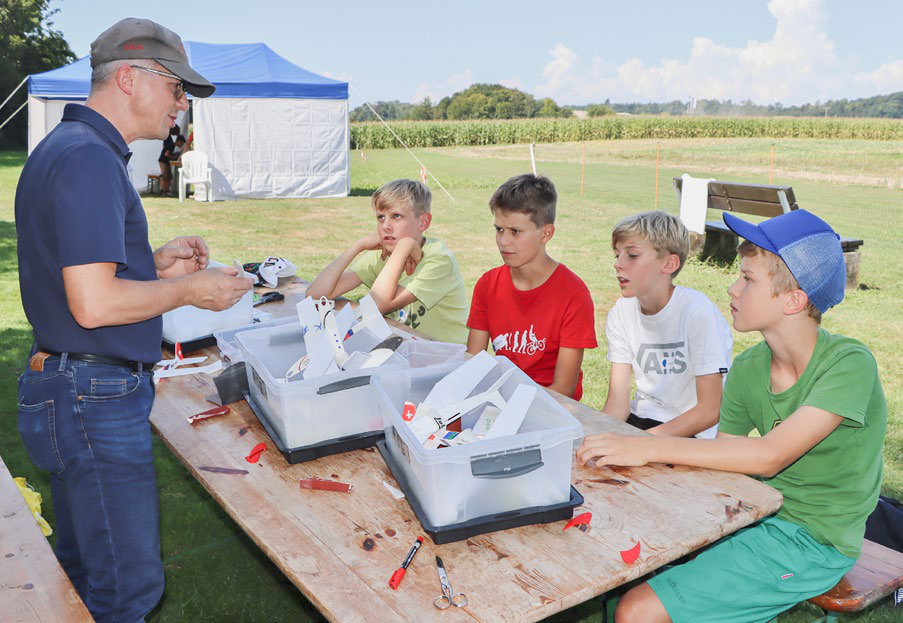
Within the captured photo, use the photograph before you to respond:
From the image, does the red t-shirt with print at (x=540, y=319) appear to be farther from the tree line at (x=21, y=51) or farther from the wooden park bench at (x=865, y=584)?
the tree line at (x=21, y=51)

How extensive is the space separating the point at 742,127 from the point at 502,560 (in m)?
50.5

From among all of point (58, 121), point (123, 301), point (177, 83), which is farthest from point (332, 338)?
point (58, 121)

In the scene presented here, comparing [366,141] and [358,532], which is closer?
[358,532]

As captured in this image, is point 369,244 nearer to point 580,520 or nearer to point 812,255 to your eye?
point 812,255

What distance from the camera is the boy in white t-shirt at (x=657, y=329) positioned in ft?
9.98

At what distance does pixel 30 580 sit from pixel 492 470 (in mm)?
1123

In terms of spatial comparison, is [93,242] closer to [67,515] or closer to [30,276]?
[30,276]

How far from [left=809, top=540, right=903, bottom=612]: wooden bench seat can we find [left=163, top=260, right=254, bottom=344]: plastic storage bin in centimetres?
243

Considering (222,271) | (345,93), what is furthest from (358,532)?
(345,93)

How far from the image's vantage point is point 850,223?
43.0 ft

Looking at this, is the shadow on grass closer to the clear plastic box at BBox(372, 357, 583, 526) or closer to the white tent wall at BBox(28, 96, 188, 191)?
the white tent wall at BBox(28, 96, 188, 191)

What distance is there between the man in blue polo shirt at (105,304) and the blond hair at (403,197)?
5.33 ft

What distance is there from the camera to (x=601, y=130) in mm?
46969

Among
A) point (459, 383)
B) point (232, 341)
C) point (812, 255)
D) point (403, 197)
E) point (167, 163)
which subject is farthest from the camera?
point (167, 163)
